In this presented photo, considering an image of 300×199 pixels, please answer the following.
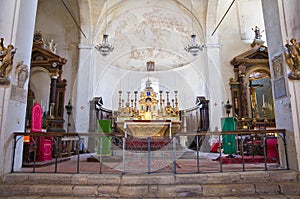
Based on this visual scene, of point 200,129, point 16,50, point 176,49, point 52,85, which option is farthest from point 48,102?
point 176,49

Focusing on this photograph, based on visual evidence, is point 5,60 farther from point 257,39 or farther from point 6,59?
point 257,39

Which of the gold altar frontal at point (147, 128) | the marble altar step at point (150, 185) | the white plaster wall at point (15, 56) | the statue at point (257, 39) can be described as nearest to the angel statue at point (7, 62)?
the white plaster wall at point (15, 56)

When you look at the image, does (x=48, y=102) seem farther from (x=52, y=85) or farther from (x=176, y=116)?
(x=176, y=116)

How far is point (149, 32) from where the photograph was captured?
11.8m

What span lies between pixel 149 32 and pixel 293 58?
885 centimetres

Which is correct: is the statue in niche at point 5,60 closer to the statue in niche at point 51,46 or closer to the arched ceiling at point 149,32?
the statue in niche at point 51,46

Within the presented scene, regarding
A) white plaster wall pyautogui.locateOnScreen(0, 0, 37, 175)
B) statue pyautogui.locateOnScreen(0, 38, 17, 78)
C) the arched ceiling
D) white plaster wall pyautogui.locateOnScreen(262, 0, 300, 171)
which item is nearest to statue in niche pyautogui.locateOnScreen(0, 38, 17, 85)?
statue pyautogui.locateOnScreen(0, 38, 17, 78)

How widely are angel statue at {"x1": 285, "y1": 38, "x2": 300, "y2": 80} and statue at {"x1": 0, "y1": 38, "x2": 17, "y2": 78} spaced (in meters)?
4.89

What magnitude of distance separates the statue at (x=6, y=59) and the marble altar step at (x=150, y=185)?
1.71m

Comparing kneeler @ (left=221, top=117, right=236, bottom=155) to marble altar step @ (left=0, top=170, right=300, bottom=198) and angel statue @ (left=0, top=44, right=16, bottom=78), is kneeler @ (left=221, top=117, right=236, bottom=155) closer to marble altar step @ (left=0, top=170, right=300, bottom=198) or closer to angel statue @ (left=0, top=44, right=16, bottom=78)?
marble altar step @ (left=0, top=170, right=300, bottom=198)

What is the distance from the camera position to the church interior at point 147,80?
4047 mm

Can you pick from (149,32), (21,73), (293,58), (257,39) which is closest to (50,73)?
(21,73)

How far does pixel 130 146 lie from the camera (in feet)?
21.6

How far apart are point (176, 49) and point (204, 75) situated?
10.8ft
